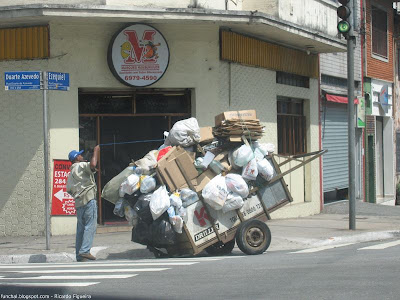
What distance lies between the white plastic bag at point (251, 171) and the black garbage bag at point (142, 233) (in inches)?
64.7

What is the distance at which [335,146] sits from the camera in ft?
69.9

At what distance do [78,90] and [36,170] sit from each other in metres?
1.86

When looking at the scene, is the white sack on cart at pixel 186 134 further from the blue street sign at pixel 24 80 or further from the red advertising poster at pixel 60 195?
the red advertising poster at pixel 60 195

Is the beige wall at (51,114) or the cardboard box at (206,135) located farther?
the beige wall at (51,114)

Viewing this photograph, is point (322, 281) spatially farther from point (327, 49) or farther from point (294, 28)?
point (327, 49)

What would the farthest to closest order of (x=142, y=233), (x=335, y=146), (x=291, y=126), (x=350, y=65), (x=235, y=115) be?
(x=335, y=146), (x=291, y=126), (x=350, y=65), (x=235, y=115), (x=142, y=233)

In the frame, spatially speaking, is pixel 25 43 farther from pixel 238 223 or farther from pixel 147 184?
pixel 238 223

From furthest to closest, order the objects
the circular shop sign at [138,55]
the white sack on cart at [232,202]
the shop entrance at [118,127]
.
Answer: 1. the shop entrance at [118,127]
2. the circular shop sign at [138,55]
3. the white sack on cart at [232,202]

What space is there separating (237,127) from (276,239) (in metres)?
3.13

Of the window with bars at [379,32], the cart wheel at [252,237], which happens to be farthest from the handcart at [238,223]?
the window with bars at [379,32]

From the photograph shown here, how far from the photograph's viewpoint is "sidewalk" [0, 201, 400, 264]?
11.6 metres

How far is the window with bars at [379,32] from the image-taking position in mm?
24484

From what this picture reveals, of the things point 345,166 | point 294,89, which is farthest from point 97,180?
point 345,166

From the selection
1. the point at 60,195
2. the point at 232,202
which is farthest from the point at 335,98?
the point at 232,202
